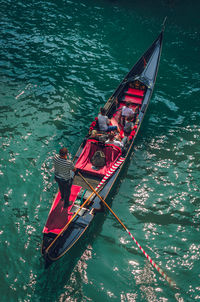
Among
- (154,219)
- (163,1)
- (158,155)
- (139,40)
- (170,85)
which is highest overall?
(163,1)

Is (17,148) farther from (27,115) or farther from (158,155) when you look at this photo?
(158,155)

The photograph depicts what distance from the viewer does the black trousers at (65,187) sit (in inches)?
231

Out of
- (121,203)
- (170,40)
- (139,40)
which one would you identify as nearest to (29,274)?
(121,203)

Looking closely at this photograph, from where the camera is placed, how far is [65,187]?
5.97 metres

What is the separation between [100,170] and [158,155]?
264 centimetres

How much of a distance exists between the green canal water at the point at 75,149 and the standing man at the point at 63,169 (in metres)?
1.32

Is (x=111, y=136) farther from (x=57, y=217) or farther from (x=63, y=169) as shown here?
(x=57, y=217)

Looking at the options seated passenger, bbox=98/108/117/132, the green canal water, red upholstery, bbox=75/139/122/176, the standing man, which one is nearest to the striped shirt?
the standing man

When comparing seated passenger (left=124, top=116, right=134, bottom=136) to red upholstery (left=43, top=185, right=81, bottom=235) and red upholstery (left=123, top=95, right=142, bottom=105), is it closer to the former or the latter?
red upholstery (left=123, top=95, right=142, bottom=105)

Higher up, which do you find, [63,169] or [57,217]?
[63,169]

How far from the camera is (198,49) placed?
16.2 m

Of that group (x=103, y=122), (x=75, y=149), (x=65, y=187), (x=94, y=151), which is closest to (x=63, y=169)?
(x=65, y=187)

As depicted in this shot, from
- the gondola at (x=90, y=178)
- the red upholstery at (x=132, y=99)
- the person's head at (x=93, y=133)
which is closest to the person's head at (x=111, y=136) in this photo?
the gondola at (x=90, y=178)

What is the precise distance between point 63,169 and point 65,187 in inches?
23.5
